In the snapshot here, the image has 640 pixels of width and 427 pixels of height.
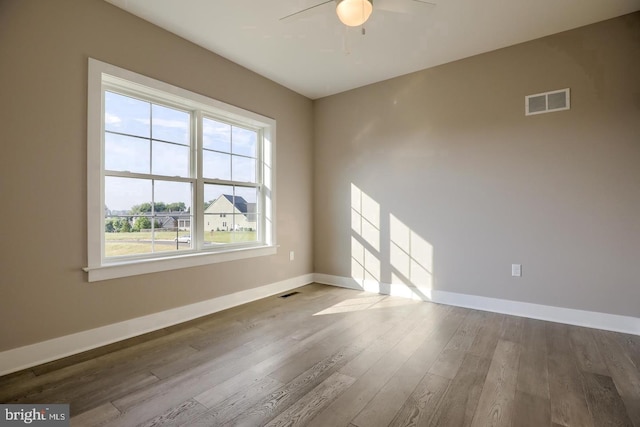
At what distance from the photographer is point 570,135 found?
2.91 metres

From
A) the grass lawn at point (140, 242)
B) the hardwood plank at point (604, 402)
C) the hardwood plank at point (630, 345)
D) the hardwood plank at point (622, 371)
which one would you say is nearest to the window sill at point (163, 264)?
the grass lawn at point (140, 242)

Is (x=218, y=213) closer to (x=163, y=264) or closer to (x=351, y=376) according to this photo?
(x=163, y=264)

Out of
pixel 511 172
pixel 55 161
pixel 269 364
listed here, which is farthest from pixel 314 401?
pixel 511 172

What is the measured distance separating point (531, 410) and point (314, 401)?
1220 millimetres

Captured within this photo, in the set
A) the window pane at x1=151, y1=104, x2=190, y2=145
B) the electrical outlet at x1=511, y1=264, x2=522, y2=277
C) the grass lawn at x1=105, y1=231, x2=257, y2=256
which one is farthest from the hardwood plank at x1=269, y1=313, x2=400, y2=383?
the window pane at x1=151, y1=104, x2=190, y2=145

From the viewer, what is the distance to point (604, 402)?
1732 millimetres

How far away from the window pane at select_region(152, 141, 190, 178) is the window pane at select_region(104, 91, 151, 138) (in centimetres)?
17

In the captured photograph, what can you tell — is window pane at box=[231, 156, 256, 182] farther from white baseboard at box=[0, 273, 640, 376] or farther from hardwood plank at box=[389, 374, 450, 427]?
hardwood plank at box=[389, 374, 450, 427]

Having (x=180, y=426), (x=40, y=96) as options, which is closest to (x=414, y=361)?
(x=180, y=426)

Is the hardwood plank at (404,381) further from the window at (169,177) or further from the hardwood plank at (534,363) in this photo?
the window at (169,177)

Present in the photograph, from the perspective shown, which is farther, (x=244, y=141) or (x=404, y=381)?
(x=244, y=141)

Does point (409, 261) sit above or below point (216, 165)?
below

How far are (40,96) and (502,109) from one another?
418 centimetres

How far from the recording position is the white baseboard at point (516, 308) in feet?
8.93
